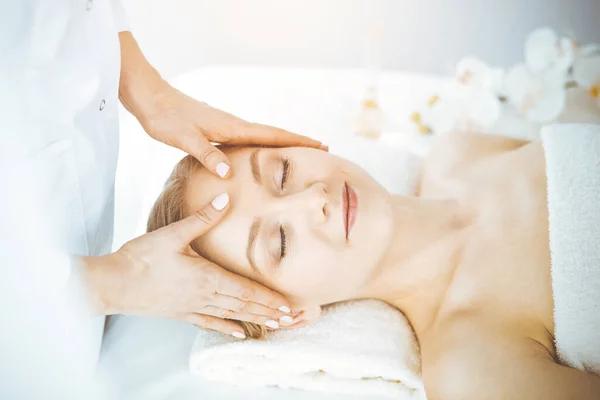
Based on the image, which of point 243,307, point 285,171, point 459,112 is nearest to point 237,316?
point 243,307

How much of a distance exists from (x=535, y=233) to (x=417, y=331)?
0.26 m

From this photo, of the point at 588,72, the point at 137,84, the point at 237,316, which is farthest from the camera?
the point at 588,72

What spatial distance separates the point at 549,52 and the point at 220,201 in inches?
29.0

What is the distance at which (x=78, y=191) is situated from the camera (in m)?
0.75

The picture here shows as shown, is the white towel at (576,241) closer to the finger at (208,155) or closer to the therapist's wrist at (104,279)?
the finger at (208,155)

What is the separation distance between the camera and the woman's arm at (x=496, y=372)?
705 mm

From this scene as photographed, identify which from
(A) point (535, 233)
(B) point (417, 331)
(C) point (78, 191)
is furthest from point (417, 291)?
(C) point (78, 191)

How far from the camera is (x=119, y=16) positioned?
878mm

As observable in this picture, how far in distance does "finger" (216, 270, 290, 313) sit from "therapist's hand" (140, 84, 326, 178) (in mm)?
212

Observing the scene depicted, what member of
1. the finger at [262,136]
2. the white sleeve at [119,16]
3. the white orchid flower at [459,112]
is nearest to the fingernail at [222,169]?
the finger at [262,136]

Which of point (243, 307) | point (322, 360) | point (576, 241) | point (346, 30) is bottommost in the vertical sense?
point (322, 360)

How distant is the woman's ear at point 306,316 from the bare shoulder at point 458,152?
0.39m

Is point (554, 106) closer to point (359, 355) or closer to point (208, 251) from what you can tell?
point (359, 355)

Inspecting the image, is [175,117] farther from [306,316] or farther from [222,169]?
[306,316]
